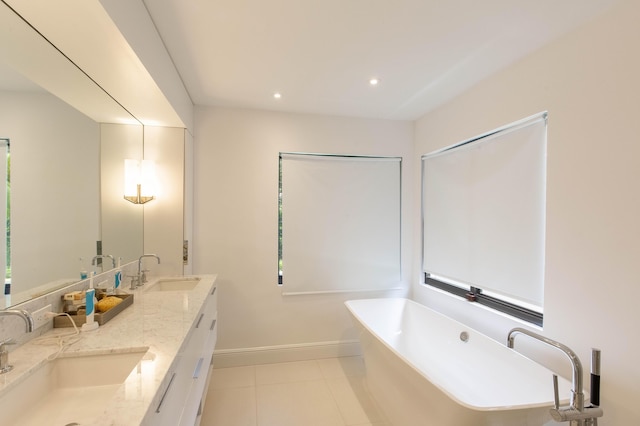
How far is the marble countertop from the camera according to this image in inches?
31.5

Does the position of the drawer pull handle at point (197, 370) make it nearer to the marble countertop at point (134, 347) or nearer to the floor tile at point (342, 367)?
the marble countertop at point (134, 347)

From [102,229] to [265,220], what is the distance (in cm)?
135

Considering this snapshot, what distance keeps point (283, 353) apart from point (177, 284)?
131 cm

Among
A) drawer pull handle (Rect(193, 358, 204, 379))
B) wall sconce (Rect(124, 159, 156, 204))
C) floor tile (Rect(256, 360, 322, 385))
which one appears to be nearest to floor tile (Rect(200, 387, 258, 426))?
floor tile (Rect(256, 360, 322, 385))

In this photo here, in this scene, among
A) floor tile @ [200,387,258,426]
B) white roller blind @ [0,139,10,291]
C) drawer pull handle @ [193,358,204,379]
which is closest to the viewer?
white roller blind @ [0,139,10,291]

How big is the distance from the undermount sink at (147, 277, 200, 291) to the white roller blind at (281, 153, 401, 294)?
90 cm

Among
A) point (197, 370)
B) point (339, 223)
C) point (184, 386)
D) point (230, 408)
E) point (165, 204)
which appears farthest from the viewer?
point (339, 223)

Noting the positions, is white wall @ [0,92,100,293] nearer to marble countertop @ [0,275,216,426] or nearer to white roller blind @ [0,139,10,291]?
white roller blind @ [0,139,10,291]

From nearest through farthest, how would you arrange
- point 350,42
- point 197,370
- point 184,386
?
point 184,386
point 197,370
point 350,42

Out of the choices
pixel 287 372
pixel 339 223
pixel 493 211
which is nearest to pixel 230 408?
pixel 287 372

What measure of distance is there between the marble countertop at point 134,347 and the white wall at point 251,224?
3.37 ft

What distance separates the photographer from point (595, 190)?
1.48 m

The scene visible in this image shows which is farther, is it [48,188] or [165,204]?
[165,204]

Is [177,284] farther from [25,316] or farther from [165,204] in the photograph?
[25,316]
